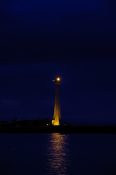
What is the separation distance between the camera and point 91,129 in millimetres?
133875

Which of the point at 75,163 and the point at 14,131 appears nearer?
the point at 75,163

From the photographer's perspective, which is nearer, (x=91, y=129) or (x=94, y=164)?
(x=94, y=164)

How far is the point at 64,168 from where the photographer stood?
48562mm

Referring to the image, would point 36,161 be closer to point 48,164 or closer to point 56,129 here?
point 48,164

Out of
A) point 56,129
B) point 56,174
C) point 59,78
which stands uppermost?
point 59,78

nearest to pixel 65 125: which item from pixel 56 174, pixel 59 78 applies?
pixel 59 78

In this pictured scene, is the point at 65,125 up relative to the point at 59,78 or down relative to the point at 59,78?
down

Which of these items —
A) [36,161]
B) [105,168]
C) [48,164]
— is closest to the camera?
[105,168]

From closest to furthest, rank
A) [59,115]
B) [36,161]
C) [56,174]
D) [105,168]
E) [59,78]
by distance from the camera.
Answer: [56,174] < [105,168] < [36,161] < [59,115] < [59,78]

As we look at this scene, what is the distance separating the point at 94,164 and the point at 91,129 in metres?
82.0

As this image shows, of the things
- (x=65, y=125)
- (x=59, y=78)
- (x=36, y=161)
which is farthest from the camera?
(x=59, y=78)

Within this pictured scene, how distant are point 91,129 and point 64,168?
85.6 metres

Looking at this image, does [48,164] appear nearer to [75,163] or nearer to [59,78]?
[75,163]

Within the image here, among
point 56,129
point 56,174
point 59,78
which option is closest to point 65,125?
point 56,129
